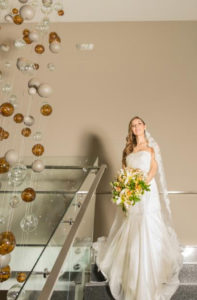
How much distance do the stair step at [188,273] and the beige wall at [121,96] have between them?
1.77 meters

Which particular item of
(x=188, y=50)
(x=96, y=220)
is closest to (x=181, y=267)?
(x=96, y=220)

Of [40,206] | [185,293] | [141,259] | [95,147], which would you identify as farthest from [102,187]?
[185,293]

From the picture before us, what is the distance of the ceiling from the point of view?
565 cm

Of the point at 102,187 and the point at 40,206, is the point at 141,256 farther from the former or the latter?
the point at 102,187

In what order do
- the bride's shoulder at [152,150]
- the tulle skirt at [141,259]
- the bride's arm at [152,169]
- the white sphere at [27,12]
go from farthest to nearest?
the bride's shoulder at [152,150]
the bride's arm at [152,169]
the tulle skirt at [141,259]
the white sphere at [27,12]

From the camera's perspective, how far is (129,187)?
132 inches

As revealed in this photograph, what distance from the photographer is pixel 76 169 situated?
3863 mm

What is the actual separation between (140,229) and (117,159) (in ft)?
7.22

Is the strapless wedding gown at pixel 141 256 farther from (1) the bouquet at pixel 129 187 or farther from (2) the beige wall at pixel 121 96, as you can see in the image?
(2) the beige wall at pixel 121 96

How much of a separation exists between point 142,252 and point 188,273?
1.90 ft

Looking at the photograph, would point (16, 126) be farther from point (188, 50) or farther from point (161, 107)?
point (188, 50)

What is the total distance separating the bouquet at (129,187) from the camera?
3.33m

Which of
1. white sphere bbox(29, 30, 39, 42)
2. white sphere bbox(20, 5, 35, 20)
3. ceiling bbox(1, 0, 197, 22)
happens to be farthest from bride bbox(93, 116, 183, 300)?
ceiling bbox(1, 0, 197, 22)

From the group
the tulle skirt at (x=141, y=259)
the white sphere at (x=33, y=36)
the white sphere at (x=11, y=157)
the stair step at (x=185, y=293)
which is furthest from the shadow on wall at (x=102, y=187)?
the white sphere at (x=33, y=36)
